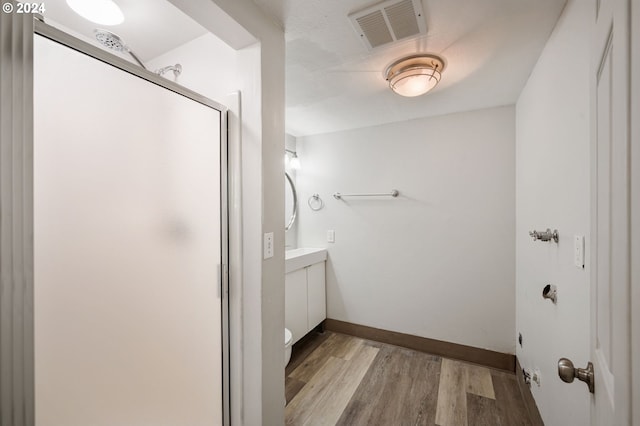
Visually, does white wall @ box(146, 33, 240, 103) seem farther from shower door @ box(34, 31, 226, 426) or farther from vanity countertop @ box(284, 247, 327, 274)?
vanity countertop @ box(284, 247, 327, 274)

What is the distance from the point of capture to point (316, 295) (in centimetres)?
257

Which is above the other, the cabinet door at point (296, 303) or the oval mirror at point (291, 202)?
the oval mirror at point (291, 202)

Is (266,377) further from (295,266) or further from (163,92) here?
(163,92)

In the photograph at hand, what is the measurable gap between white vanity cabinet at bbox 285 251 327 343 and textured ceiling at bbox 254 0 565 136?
57.3 inches

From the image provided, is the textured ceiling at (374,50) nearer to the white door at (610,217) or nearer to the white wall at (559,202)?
the white wall at (559,202)

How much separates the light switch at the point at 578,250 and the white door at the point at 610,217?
371mm

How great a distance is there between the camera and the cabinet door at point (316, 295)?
2.47 metres

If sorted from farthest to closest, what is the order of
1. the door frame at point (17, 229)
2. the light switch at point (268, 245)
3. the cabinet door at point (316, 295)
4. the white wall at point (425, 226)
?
the cabinet door at point (316, 295) < the white wall at point (425, 226) < the light switch at point (268, 245) < the door frame at point (17, 229)

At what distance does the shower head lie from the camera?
123cm

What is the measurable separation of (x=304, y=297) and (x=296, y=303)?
12 centimetres

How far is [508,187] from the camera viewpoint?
2.03m

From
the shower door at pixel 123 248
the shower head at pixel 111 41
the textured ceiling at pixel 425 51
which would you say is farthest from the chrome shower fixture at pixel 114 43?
the textured ceiling at pixel 425 51

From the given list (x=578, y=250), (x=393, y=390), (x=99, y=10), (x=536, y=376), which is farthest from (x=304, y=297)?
(x=99, y=10)

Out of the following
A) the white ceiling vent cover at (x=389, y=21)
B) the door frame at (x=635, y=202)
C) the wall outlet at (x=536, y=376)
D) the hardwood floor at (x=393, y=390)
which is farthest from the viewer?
the hardwood floor at (x=393, y=390)
